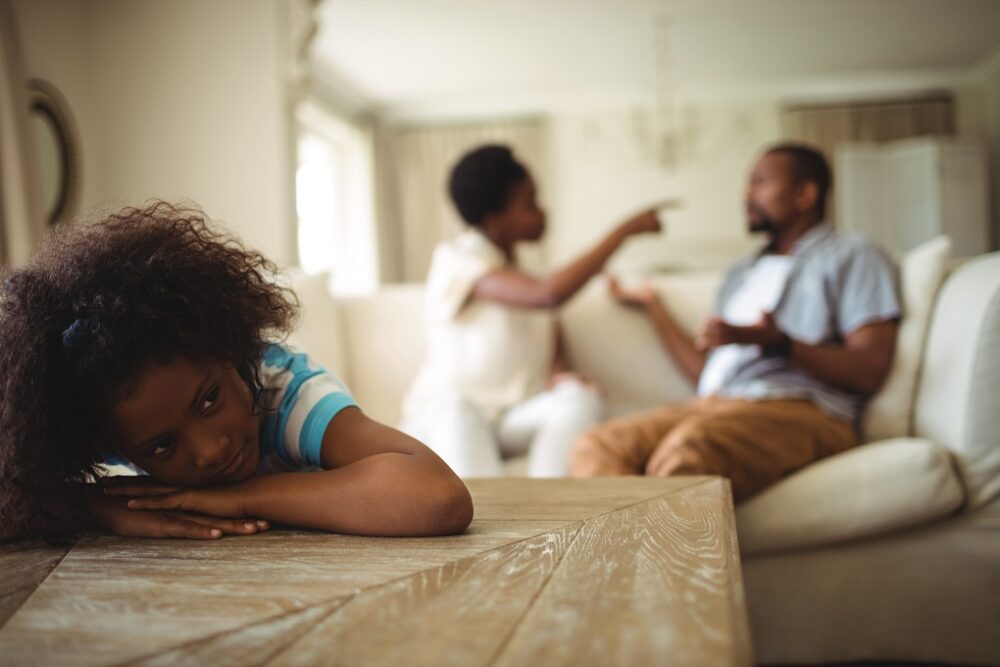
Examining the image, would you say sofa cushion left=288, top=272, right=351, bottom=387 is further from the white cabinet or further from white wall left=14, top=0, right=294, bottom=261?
the white cabinet

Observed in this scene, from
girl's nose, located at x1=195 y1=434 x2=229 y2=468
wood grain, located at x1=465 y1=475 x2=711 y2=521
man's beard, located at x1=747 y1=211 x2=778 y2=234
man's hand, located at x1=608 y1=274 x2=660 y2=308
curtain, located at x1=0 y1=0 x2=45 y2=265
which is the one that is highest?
curtain, located at x1=0 y1=0 x2=45 y2=265

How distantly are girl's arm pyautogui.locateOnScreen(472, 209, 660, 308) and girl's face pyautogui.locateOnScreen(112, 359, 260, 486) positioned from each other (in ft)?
4.28

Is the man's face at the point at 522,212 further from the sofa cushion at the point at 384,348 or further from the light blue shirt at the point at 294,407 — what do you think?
the light blue shirt at the point at 294,407

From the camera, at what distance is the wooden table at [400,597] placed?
45cm

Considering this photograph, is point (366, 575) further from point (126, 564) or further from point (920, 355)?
point (920, 355)

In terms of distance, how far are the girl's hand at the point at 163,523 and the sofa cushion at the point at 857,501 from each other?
1057 millimetres

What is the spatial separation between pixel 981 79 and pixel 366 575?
27.0ft

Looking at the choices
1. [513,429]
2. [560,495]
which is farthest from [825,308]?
[560,495]

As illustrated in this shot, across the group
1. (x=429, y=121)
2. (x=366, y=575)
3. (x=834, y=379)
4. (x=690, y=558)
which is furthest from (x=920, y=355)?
(x=429, y=121)

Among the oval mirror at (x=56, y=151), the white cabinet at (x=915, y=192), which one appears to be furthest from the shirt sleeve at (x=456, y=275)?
the white cabinet at (x=915, y=192)

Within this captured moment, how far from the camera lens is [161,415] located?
78cm

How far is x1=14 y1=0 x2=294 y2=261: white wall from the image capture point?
3.15 m

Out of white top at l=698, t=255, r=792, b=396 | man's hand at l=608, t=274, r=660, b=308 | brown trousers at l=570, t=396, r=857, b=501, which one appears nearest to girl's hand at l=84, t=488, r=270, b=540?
brown trousers at l=570, t=396, r=857, b=501

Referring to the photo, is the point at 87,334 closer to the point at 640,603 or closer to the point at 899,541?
the point at 640,603
